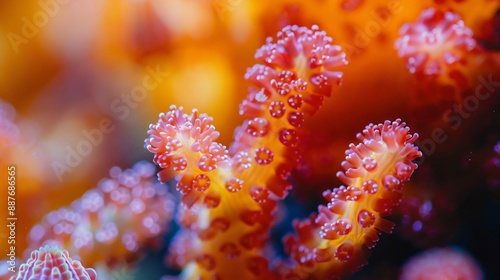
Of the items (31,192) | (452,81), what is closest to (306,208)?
(452,81)

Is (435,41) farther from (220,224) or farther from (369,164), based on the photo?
(220,224)

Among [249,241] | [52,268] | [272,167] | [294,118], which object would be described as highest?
[294,118]

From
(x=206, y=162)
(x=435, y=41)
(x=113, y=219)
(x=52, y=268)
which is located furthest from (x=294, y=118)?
(x=52, y=268)

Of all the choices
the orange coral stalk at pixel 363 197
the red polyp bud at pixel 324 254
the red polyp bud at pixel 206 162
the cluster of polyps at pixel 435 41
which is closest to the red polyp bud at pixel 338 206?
the orange coral stalk at pixel 363 197

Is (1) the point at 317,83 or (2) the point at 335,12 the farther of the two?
(2) the point at 335,12

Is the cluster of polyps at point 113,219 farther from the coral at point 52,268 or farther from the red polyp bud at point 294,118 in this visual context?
the red polyp bud at point 294,118

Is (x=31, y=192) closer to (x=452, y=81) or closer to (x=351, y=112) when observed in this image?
(x=351, y=112)
